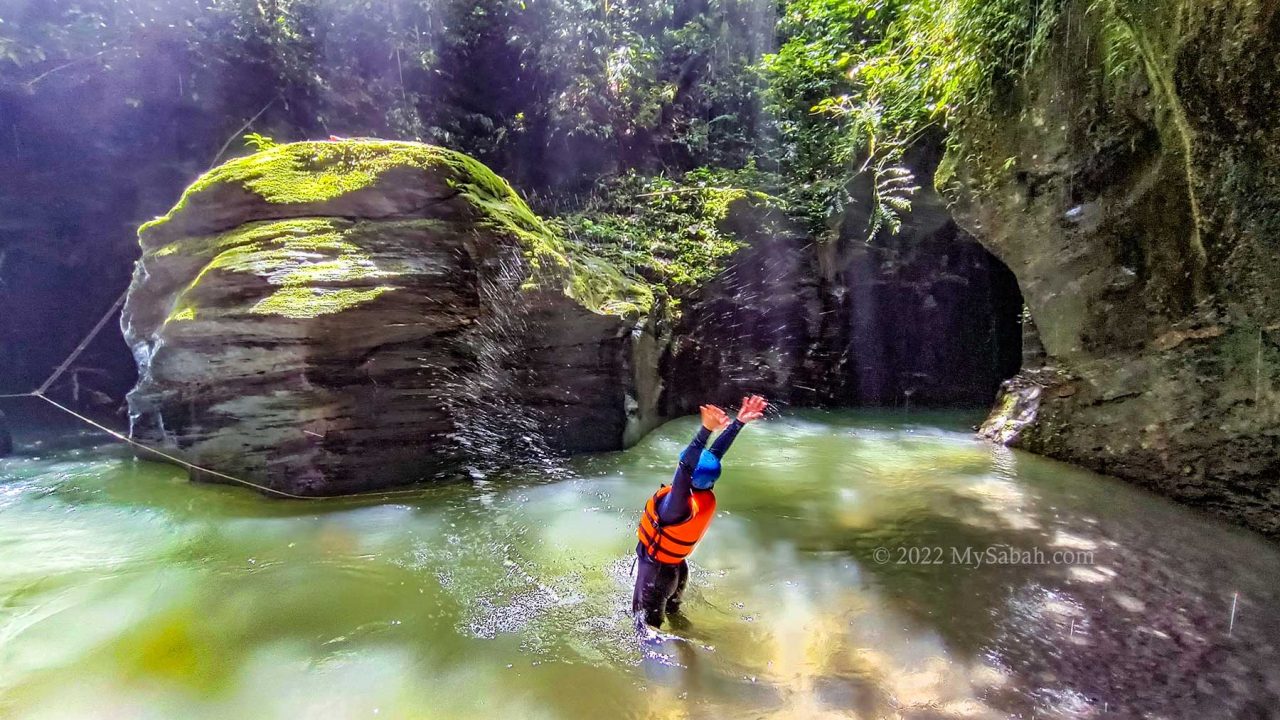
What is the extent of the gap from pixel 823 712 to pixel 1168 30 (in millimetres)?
5592

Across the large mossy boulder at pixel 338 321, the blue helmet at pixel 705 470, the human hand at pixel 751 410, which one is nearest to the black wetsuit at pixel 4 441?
the large mossy boulder at pixel 338 321

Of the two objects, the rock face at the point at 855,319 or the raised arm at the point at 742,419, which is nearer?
the raised arm at the point at 742,419

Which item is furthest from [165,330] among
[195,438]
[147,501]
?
[147,501]

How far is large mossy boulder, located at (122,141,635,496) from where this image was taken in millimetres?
4773

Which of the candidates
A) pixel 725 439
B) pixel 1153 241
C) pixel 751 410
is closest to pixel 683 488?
pixel 725 439

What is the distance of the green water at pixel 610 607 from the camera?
2.51 meters

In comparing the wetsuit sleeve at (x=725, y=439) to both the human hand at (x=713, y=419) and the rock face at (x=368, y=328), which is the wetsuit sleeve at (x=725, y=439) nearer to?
the human hand at (x=713, y=419)

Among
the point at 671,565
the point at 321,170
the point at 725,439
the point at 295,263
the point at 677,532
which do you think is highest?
the point at 321,170

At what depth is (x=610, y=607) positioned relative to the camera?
330cm

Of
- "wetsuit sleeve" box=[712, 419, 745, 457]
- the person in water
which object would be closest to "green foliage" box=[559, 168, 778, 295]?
"wetsuit sleeve" box=[712, 419, 745, 457]

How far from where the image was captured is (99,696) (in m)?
2.46

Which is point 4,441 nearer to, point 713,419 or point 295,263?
point 295,263

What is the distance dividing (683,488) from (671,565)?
1.45 ft

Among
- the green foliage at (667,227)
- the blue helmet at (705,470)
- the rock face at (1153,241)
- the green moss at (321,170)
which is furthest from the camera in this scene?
the green foliage at (667,227)
